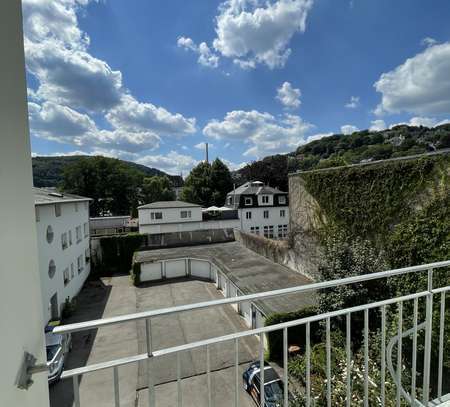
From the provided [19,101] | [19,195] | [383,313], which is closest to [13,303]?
[19,195]

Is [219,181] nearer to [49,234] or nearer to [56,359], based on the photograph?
[49,234]

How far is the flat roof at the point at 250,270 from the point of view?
26.1ft

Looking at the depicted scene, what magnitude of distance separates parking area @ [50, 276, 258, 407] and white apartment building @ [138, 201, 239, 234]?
676cm

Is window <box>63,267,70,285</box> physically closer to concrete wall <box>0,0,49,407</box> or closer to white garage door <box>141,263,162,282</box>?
white garage door <box>141,263,162,282</box>

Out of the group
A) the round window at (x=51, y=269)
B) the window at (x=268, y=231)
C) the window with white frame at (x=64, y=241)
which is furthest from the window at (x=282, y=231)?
the round window at (x=51, y=269)

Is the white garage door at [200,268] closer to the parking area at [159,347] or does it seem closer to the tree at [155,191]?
the parking area at [159,347]

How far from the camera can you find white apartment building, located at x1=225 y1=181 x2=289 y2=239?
70.9 feet

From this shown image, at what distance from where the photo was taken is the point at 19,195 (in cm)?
85

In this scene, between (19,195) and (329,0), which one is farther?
(329,0)

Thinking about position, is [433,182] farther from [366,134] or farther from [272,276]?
[366,134]

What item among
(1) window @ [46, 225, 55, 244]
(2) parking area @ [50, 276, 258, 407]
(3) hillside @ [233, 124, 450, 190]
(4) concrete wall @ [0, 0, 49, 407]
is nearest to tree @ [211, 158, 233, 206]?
(3) hillside @ [233, 124, 450, 190]

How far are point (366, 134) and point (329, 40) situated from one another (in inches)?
1670

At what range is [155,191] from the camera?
34.3 metres

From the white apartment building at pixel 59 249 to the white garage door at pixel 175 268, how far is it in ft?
14.9
